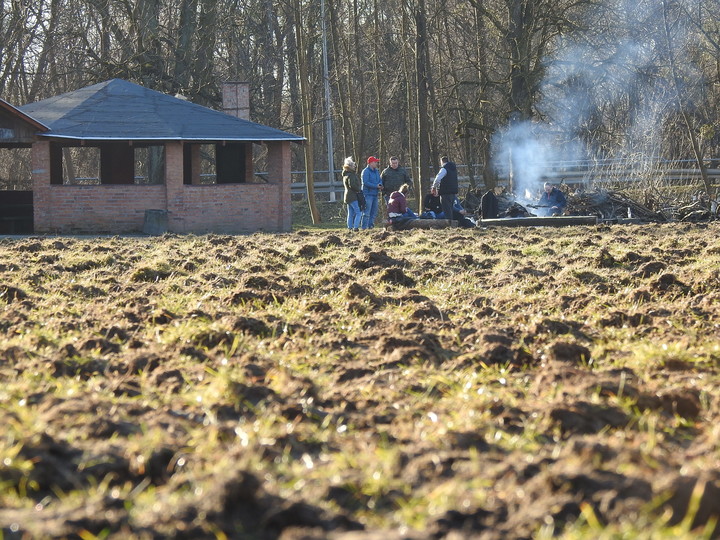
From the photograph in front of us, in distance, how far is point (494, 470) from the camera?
4.15m

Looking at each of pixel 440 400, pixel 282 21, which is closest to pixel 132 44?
pixel 282 21

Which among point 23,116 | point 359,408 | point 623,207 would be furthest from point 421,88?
point 359,408

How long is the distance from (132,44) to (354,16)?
9.92 m

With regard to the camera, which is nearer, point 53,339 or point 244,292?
point 53,339

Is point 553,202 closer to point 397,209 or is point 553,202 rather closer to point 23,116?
point 397,209

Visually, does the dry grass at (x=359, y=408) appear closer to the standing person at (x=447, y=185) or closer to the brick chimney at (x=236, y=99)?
the standing person at (x=447, y=185)

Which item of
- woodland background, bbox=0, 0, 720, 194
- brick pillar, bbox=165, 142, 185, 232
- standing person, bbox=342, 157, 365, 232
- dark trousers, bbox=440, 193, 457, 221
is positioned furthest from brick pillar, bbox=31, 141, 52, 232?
dark trousers, bbox=440, 193, 457, 221

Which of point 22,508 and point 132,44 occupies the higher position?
point 132,44

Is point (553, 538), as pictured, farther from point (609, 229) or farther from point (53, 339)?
point (609, 229)

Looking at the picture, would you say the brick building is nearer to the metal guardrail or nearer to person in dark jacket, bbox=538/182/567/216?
person in dark jacket, bbox=538/182/567/216

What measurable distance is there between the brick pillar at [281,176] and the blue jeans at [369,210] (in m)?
3.06

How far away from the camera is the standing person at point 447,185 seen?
23641 millimetres

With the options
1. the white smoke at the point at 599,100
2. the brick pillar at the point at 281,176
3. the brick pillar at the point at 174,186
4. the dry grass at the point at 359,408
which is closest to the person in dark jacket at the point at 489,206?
the brick pillar at the point at 281,176

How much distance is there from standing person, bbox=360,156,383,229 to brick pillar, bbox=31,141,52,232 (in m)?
7.22
